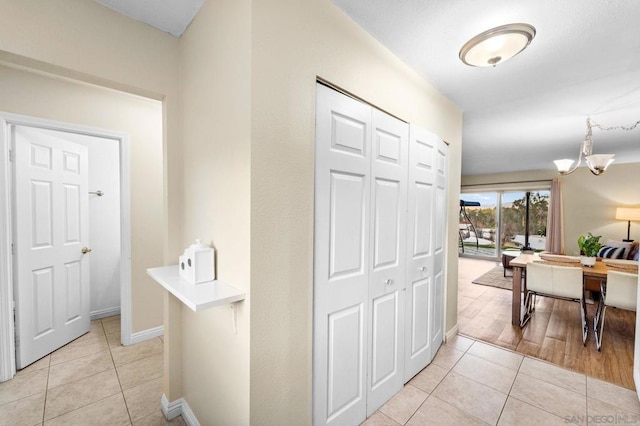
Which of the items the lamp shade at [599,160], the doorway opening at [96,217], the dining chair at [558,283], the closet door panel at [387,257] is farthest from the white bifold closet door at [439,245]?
the doorway opening at [96,217]

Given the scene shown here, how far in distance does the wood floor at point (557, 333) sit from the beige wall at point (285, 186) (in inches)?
98.9

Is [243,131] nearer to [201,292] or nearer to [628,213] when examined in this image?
[201,292]

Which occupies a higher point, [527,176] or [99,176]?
[527,176]

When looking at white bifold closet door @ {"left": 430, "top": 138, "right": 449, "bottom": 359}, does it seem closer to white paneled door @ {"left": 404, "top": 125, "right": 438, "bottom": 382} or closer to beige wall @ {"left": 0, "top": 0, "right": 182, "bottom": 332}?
white paneled door @ {"left": 404, "top": 125, "right": 438, "bottom": 382}

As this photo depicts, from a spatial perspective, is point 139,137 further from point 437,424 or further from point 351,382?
point 437,424

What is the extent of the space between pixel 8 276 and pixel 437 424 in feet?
11.1

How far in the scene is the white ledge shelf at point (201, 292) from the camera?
1.05 m

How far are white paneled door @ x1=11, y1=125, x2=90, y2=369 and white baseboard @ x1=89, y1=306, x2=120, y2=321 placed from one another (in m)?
0.42

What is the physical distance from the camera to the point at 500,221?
728cm

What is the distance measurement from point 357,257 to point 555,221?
698 centimetres

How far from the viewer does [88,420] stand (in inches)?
65.2

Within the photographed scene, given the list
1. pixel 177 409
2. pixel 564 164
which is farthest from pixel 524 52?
pixel 177 409

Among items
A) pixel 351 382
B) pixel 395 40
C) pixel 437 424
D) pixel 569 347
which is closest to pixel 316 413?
pixel 351 382

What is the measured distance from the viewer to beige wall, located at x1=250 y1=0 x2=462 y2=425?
114 centimetres
